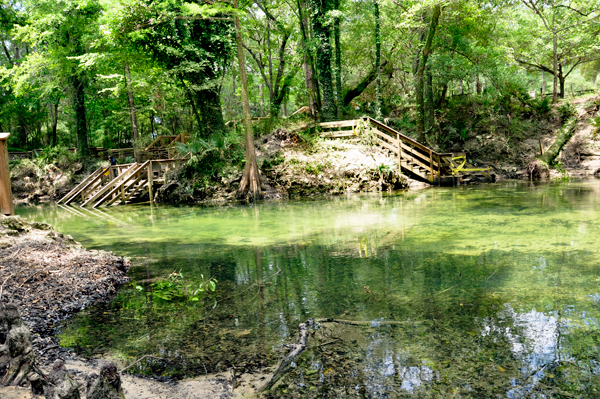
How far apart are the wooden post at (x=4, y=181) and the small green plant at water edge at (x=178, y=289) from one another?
3.26 metres

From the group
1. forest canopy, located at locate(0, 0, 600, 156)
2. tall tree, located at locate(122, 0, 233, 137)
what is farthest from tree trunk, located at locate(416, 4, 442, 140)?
tall tree, located at locate(122, 0, 233, 137)

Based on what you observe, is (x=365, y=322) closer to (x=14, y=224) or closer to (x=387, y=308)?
(x=387, y=308)

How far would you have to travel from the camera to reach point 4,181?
22.2ft

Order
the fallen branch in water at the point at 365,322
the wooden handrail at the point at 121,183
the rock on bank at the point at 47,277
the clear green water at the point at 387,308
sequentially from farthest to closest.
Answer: the wooden handrail at the point at 121,183 < the rock on bank at the point at 47,277 < the fallen branch in water at the point at 365,322 < the clear green water at the point at 387,308

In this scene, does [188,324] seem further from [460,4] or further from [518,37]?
[518,37]

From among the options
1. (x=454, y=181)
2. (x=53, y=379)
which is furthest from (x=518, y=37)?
(x=53, y=379)

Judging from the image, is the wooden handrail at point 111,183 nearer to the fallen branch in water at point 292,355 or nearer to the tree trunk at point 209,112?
the tree trunk at point 209,112

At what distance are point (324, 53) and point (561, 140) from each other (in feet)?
44.1

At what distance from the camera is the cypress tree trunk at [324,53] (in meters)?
21.3

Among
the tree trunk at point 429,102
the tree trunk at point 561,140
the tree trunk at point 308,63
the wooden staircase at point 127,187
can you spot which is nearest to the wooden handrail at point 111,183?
the wooden staircase at point 127,187

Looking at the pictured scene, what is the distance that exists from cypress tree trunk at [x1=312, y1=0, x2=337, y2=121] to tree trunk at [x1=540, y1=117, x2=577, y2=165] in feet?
37.5

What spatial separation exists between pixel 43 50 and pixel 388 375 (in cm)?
3010

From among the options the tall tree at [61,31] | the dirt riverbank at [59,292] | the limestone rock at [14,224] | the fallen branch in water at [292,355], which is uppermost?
the tall tree at [61,31]

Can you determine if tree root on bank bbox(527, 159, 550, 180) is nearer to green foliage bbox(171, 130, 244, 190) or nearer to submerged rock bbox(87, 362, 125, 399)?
green foliage bbox(171, 130, 244, 190)
